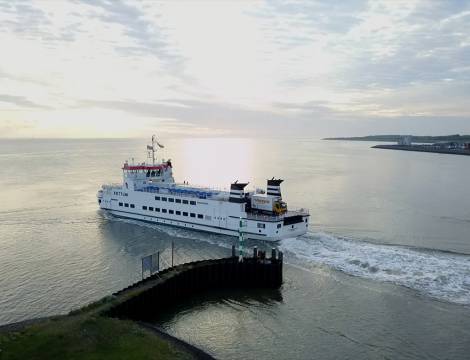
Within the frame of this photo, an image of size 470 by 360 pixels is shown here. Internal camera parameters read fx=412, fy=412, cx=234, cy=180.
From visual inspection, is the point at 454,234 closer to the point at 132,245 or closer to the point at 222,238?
the point at 222,238

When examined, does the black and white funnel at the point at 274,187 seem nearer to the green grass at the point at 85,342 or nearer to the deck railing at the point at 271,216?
the deck railing at the point at 271,216

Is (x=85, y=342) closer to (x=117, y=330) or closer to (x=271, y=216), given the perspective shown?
(x=117, y=330)

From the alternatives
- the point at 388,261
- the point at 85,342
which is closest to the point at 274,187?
the point at 388,261

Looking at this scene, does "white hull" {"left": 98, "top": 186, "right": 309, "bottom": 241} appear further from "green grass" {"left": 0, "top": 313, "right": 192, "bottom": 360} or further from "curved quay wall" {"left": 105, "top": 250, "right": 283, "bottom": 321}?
"green grass" {"left": 0, "top": 313, "right": 192, "bottom": 360}

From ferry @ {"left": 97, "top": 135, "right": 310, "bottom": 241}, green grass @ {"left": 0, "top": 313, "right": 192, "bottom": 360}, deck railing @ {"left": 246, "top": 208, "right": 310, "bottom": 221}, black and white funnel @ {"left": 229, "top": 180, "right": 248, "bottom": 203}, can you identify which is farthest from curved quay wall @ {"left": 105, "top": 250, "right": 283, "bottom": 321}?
black and white funnel @ {"left": 229, "top": 180, "right": 248, "bottom": 203}

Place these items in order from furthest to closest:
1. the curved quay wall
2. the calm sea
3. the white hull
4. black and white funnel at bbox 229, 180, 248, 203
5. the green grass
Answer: black and white funnel at bbox 229, 180, 248, 203 < the white hull < the curved quay wall < the calm sea < the green grass

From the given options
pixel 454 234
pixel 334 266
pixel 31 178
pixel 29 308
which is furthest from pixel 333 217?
pixel 31 178

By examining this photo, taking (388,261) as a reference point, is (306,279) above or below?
below
